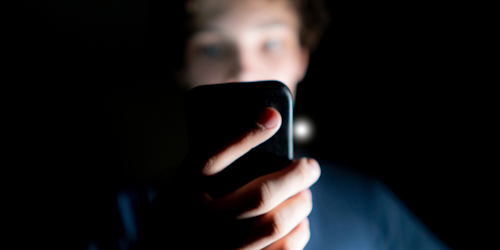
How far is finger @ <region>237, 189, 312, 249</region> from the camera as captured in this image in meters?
0.36

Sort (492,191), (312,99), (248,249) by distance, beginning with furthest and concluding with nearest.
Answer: (312,99)
(492,191)
(248,249)

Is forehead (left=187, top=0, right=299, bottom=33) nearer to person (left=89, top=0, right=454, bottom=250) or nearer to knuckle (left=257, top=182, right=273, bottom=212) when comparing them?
person (left=89, top=0, right=454, bottom=250)

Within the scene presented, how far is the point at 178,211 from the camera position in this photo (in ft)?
1.24

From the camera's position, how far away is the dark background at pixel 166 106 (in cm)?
72

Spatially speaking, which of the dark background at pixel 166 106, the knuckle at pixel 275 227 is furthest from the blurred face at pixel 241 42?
the knuckle at pixel 275 227

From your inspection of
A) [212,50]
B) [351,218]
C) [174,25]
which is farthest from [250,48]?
[351,218]

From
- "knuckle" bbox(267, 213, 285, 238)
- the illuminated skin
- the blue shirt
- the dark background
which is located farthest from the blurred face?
"knuckle" bbox(267, 213, 285, 238)

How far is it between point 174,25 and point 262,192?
790 mm

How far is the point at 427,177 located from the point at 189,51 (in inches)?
38.1

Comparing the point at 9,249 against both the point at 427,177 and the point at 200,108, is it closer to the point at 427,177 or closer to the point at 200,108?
the point at 200,108

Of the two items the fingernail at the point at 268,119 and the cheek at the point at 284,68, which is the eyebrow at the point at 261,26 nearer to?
the cheek at the point at 284,68

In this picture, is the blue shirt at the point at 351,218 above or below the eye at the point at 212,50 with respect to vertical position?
below

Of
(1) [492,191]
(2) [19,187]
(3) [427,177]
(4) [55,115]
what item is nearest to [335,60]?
(3) [427,177]

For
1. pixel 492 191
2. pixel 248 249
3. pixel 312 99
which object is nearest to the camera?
pixel 248 249
